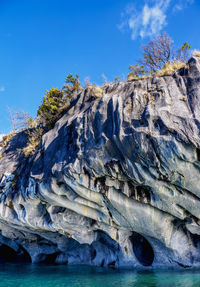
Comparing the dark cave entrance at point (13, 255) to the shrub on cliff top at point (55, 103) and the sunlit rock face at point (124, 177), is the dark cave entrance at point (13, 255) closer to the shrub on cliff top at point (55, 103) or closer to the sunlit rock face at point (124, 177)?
the sunlit rock face at point (124, 177)

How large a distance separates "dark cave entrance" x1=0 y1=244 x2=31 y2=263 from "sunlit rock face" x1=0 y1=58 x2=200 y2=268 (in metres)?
7.92

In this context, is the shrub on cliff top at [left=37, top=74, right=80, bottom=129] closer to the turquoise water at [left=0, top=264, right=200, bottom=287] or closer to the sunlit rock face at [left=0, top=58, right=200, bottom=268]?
the sunlit rock face at [left=0, top=58, right=200, bottom=268]

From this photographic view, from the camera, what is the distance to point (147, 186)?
571 inches

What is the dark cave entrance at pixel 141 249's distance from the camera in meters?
17.6

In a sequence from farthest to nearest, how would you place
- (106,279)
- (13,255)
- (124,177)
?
(13,255) → (124,177) → (106,279)

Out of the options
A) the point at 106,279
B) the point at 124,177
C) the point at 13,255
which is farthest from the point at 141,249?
the point at 13,255

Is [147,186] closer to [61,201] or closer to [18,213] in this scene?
[61,201]

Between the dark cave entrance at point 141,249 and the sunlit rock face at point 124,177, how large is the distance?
80mm

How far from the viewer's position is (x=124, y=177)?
14.4 metres

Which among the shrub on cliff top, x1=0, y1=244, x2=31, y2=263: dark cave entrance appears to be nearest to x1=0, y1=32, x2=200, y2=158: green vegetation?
the shrub on cliff top

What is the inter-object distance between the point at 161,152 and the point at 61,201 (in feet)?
25.7

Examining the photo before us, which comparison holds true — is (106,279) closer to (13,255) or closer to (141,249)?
(141,249)

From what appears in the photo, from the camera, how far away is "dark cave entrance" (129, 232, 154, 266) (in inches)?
695

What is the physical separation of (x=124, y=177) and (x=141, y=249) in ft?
25.6
